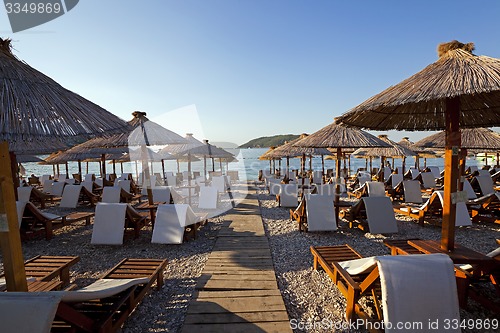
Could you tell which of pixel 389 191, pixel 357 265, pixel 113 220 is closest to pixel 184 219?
pixel 113 220

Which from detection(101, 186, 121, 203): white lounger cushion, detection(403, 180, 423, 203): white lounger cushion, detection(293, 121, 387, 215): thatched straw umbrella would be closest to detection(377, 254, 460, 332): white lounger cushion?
detection(293, 121, 387, 215): thatched straw umbrella

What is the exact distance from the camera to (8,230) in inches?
72.0

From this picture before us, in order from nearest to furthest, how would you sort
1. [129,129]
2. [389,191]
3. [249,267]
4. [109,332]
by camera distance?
[109,332]
[129,129]
[249,267]
[389,191]

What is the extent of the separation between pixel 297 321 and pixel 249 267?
4.54 ft

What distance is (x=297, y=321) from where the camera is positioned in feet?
8.44

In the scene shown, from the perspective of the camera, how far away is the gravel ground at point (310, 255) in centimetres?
270

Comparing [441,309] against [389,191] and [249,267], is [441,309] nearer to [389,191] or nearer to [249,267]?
[249,267]

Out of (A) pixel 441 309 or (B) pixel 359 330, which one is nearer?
(A) pixel 441 309

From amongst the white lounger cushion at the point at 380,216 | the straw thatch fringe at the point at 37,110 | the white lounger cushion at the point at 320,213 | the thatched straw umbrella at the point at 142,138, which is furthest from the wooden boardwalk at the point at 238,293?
the thatched straw umbrella at the point at 142,138

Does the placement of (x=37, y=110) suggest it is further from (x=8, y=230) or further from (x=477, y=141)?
(x=477, y=141)

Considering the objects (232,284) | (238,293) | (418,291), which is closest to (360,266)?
(418,291)

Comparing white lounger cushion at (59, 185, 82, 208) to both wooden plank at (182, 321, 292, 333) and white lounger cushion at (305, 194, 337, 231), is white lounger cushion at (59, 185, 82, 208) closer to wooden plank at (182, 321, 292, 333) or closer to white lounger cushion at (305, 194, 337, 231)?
white lounger cushion at (305, 194, 337, 231)

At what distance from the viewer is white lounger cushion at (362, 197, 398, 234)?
5.38 meters

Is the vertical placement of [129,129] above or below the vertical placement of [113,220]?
above
